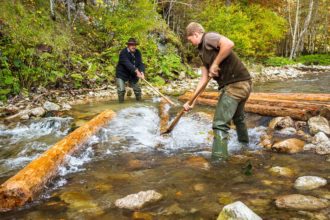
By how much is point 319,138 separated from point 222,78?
6.87ft

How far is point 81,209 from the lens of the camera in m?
3.48

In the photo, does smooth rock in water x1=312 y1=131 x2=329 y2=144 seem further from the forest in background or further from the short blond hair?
the forest in background

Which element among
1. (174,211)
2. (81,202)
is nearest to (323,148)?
(174,211)

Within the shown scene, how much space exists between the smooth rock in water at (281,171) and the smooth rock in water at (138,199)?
166 centimetres

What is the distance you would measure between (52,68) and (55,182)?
8568 mm

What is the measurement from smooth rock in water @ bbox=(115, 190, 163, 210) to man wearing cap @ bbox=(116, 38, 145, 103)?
21.1ft

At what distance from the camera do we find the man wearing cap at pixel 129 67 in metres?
9.93

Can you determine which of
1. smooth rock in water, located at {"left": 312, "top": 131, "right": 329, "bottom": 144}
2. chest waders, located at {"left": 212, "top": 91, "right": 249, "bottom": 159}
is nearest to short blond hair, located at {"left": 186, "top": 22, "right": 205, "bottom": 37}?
chest waders, located at {"left": 212, "top": 91, "right": 249, "bottom": 159}

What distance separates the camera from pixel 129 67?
391 inches

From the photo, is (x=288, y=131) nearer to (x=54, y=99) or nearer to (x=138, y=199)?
(x=138, y=199)

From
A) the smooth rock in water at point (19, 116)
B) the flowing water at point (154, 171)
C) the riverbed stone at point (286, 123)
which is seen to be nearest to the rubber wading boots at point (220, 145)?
the flowing water at point (154, 171)

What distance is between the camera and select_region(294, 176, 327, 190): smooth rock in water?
3.73 metres

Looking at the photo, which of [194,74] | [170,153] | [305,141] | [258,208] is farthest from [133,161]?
[194,74]

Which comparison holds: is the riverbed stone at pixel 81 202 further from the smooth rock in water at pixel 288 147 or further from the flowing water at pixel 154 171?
the smooth rock in water at pixel 288 147
